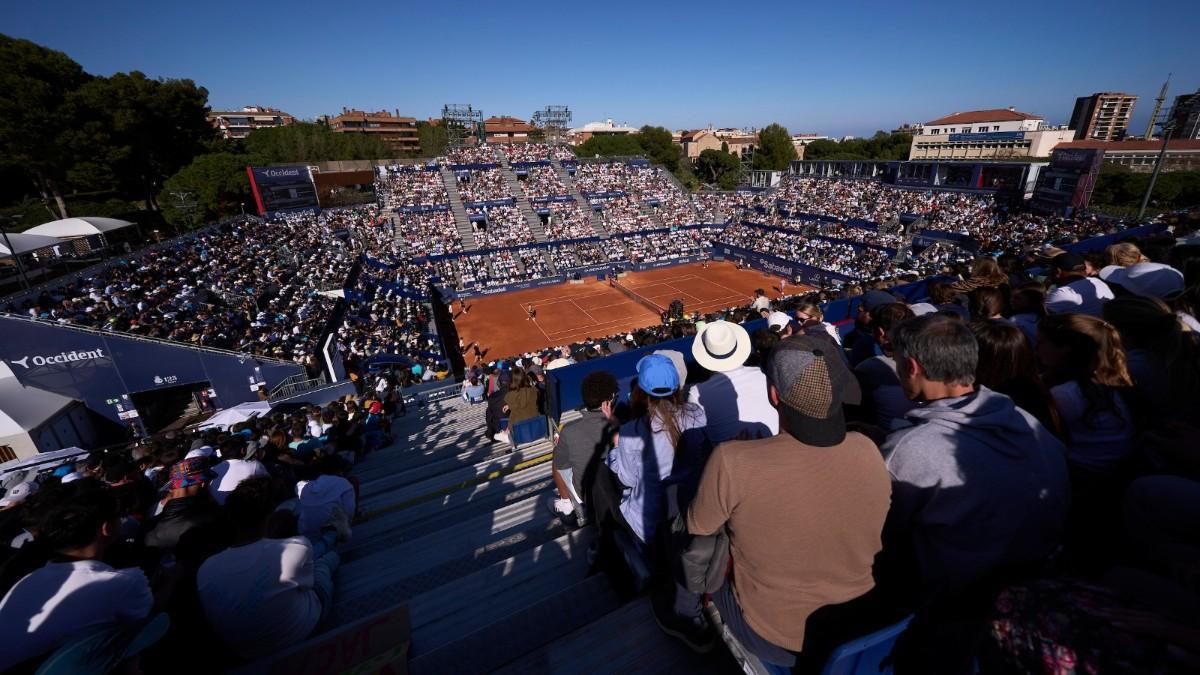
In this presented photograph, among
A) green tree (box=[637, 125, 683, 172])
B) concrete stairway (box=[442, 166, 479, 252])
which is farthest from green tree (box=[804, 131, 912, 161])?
concrete stairway (box=[442, 166, 479, 252])

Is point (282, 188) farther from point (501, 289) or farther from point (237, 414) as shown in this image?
point (237, 414)

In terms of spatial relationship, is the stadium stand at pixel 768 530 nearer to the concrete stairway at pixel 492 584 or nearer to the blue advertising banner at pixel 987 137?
the concrete stairway at pixel 492 584

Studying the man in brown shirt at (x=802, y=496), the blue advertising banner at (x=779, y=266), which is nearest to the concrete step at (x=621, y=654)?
the man in brown shirt at (x=802, y=496)

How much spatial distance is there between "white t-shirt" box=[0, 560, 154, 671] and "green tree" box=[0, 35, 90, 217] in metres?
46.0

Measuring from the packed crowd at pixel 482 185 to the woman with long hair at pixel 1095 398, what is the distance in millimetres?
45533

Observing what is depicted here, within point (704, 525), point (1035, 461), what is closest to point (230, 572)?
point (704, 525)

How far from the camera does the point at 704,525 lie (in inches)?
81.0

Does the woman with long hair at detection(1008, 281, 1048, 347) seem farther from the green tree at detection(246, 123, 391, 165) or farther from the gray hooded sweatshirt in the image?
the green tree at detection(246, 123, 391, 165)

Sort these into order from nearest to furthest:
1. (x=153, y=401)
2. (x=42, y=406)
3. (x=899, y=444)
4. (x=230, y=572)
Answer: (x=899, y=444)
(x=230, y=572)
(x=42, y=406)
(x=153, y=401)

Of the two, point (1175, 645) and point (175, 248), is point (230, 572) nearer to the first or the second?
point (1175, 645)

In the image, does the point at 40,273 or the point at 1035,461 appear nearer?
the point at 1035,461

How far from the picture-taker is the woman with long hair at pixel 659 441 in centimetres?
292

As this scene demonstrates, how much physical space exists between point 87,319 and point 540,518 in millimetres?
22038

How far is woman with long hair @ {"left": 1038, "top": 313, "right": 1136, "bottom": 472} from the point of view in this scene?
9.04ft
